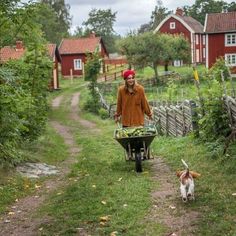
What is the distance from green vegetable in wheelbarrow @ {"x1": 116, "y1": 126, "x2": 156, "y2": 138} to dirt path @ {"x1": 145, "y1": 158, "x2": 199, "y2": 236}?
50.4 inches

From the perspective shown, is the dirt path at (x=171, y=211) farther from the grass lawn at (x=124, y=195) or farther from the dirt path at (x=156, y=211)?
the grass lawn at (x=124, y=195)

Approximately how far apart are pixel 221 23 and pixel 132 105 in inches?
1928

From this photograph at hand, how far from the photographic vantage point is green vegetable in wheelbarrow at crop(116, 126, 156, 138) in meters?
10.7

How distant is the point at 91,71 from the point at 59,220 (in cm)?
3273

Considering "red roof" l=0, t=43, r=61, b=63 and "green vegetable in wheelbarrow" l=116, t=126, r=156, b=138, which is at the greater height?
"red roof" l=0, t=43, r=61, b=63

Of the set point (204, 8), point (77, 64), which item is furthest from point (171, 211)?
point (204, 8)

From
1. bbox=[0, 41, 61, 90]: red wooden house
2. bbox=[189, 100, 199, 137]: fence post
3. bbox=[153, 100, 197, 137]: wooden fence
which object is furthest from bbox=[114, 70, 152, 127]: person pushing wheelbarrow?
bbox=[153, 100, 197, 137]: wooden fence

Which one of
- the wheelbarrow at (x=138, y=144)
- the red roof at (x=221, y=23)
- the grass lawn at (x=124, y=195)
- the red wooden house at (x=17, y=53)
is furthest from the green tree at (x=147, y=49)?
the wheelbarrow at (x=138, y=144)

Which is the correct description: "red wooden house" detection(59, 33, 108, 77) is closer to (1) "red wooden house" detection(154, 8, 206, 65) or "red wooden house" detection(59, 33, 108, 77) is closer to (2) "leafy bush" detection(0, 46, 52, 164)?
(1) "red wooden house" detection(154, 8, 206, 65)

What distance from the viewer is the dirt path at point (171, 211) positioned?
6615mm

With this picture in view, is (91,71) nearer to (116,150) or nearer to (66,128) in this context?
(66,128)

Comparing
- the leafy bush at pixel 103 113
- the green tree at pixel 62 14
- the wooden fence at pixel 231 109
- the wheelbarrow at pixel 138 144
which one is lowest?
the leafy bush at pixel 103 113

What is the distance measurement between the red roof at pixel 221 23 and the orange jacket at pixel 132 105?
47.4 m

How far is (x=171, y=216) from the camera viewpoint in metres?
7.18
